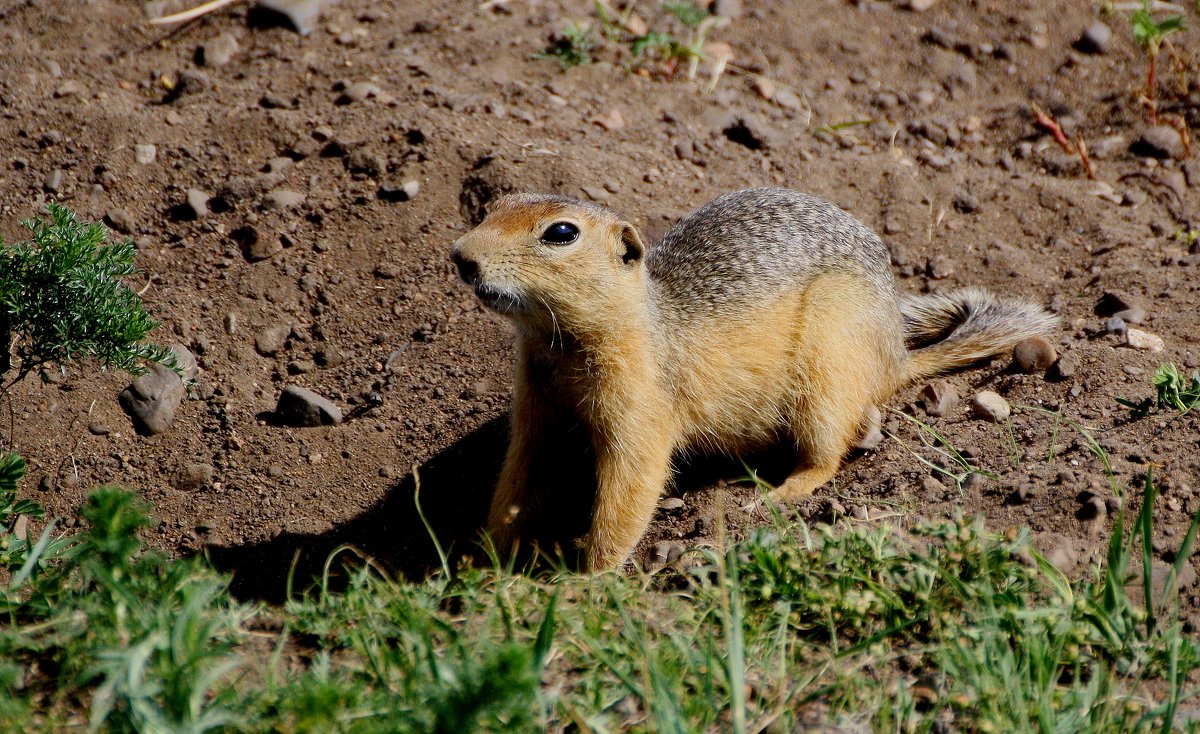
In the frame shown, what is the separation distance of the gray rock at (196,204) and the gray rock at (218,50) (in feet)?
3.98

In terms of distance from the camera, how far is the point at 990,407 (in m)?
5.03

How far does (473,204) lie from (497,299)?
6.42 feet

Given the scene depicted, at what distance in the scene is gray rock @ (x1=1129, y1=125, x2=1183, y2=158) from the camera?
6.67 metres

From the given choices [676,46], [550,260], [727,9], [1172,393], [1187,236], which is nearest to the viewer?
[550,260]

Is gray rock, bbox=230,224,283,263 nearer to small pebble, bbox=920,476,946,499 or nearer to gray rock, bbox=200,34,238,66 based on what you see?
gray rock, bbox=200,34,238,66

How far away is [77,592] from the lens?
3.11m

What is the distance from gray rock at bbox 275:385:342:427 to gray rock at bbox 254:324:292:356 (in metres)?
0.32

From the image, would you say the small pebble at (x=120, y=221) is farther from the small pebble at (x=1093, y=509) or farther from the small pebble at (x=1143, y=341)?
the small pebble at (x=1143, y=341)

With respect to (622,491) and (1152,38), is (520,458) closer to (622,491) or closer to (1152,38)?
(622,491)

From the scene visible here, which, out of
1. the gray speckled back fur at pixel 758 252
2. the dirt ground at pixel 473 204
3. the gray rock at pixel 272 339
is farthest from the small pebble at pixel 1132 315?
the gray rock at pixel 272 339

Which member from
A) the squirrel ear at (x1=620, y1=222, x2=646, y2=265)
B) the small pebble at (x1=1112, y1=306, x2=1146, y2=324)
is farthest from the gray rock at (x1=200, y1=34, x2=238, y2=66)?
the small pebble at (x1=1112, y1=306, x2=1146, y2=324)

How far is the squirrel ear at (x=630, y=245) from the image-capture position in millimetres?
4492

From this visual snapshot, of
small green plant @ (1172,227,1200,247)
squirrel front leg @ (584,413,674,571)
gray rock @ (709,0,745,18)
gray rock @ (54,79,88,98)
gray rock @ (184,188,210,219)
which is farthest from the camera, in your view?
gray rock @ (709,0,745,18)

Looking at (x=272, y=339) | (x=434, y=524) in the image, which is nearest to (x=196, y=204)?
(x=272, y=339)
